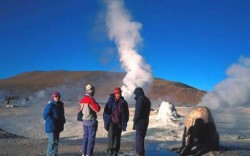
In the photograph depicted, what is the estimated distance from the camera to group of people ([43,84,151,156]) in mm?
10375

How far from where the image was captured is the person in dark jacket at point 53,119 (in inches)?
406

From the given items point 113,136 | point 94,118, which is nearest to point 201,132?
point 113,136

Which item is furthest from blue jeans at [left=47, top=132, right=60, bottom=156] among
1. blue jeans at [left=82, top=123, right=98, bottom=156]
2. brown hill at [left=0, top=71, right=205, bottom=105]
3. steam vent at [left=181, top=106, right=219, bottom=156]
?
brown hill at [left=0, top=71, right=205, bottom=105]

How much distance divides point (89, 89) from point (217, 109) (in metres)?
41.1

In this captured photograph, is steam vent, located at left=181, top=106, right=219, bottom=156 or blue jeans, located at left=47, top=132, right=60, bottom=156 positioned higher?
steam vent, located at left=181, top=106, right=219, bottom=156

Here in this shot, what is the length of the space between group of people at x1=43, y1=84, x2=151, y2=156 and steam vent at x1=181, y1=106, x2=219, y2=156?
2.34m

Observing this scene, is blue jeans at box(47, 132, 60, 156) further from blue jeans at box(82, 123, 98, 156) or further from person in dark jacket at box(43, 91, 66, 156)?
blue jeans at box(82, 123, 98, 156)

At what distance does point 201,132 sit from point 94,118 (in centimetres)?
412

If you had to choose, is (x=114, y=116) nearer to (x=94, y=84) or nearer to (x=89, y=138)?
(x=89, y=138)

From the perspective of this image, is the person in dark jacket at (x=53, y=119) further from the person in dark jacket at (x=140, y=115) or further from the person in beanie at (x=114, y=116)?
the person in dark jacket at (x=140, y=115)

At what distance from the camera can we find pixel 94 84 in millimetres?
117562

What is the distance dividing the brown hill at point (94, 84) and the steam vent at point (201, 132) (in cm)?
7463

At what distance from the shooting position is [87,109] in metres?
10.5

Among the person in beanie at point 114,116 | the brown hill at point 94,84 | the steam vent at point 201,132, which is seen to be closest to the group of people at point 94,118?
the person in beanie at point 114,116
